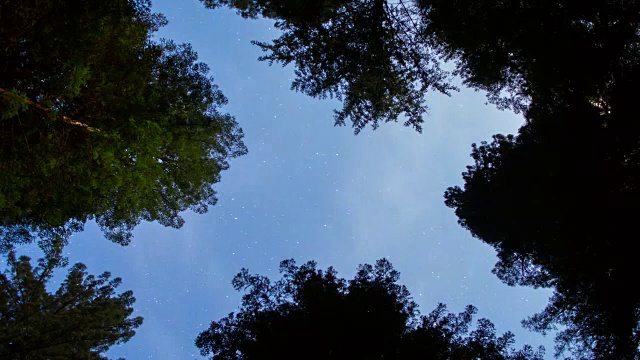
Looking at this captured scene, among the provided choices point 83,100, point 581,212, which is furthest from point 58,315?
point 581,212

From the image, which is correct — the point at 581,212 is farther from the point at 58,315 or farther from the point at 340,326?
the point at 58,315

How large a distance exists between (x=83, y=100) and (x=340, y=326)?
24.6 feet

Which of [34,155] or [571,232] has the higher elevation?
[34,155]

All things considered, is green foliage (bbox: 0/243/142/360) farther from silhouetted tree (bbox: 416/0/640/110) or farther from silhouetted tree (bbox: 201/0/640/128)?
silhouetted tree (bbox: 416/0/640/110)

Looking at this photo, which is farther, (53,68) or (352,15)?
(352,15)

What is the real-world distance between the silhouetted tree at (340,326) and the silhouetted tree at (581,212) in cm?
204

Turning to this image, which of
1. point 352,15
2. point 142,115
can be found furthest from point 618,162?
point 142,115

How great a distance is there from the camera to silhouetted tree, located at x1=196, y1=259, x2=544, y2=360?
916 centimetres

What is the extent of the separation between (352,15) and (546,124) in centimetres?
563

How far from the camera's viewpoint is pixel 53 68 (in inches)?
293

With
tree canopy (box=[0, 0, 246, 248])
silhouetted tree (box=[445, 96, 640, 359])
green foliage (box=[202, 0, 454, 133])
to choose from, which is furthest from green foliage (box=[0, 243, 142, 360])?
silhouetted tree (box=[445, 96, 640, 359])

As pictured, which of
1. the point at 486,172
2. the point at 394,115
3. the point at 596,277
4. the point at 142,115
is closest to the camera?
the point at 142,115

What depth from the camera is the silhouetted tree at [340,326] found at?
9.16 m

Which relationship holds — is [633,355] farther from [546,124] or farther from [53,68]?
[53,68]
